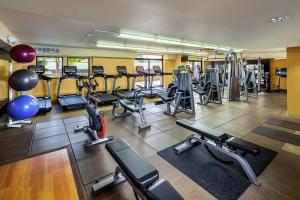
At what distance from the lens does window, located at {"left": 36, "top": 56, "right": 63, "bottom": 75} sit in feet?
23.0

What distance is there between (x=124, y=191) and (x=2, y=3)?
259cm

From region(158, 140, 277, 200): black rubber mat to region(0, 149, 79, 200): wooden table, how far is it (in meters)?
1.46

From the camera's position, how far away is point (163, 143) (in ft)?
10.3

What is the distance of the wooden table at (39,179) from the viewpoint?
188 centimetres

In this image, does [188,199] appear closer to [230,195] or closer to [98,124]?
[230,195]

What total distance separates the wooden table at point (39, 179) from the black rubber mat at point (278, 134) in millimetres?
3788

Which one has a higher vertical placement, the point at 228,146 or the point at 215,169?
the point at 228,146

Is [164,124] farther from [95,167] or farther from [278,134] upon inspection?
[278,134]

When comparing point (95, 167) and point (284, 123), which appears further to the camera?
A: point (284, 123)

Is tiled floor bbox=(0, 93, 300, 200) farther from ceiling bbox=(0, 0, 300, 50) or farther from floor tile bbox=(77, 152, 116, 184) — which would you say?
ceiling bbox=(0, 0, 300, 50)

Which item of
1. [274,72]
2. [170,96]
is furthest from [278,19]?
[274,72]

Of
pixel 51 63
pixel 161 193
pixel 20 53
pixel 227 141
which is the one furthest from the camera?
pixel 51 63

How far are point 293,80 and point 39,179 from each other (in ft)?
21.8

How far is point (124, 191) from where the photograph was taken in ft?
6.32
